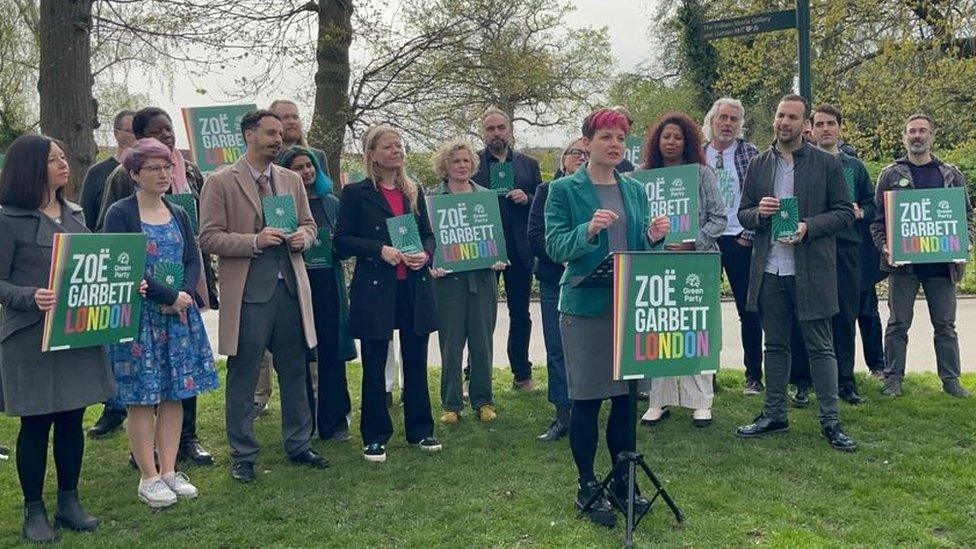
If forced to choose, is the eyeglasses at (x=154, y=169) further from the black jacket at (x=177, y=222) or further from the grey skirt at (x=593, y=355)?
the grey skirt at (x=593, y=355)

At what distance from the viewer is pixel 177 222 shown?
17.9ft

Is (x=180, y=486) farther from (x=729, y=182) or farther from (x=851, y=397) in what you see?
(x=851, y=397)

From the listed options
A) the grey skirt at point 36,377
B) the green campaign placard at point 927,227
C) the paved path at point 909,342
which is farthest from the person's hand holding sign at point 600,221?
the paved path at point 909,342

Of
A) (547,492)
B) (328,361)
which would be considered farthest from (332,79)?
(547,492)

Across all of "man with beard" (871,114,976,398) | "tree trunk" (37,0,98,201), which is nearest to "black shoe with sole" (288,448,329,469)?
"tree trunk" (37,0,98,201)

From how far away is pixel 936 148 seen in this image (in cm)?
2736

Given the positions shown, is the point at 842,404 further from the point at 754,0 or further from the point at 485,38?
the point at 754,0

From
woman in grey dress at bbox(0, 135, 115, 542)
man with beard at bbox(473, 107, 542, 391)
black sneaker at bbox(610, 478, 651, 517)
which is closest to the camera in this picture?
woman in grey dress at bbox(0, 135, 115, 542)

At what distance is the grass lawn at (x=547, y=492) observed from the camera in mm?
4762

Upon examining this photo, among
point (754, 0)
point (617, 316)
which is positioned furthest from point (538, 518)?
point (754, 0)

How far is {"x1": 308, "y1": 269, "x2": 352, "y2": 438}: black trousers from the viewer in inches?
255

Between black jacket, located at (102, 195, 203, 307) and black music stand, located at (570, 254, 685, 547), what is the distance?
236 centimetres

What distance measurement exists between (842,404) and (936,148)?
76.0 ft

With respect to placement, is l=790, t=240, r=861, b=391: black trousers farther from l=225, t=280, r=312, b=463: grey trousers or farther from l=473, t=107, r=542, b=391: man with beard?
l=225, t=280, r=312, b=463: grey trousers
